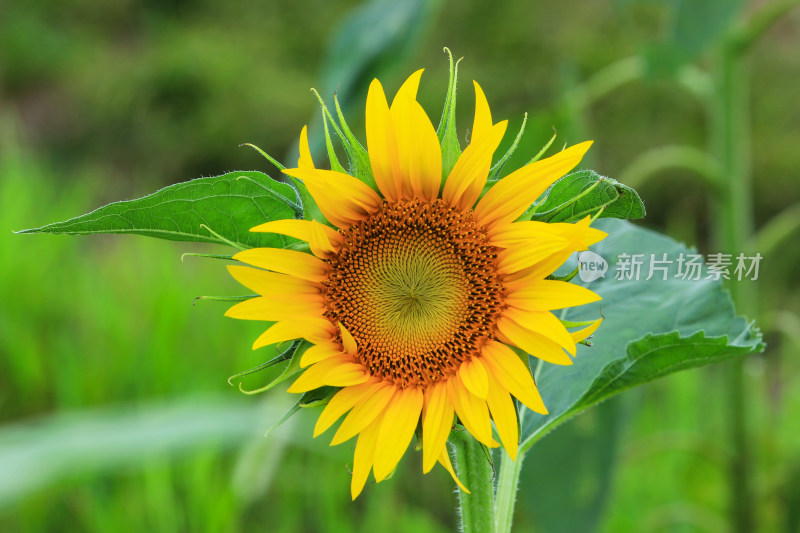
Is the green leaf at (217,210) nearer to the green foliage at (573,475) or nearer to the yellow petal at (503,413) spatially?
the yellow petal at (503,413)

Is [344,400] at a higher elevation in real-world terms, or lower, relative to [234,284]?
lower

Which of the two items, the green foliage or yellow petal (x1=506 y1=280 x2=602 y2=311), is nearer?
yellow petal (x1=506 y1=280 x2=602 y2=311)

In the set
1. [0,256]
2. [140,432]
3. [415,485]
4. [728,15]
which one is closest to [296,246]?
→ [140,432]

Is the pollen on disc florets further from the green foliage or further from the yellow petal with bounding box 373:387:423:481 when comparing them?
the green foliage

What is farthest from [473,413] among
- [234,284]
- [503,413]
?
[234,284]

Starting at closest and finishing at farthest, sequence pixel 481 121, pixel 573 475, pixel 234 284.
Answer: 1. pixel 481 121
2. pixel 573 475
3. pixel 234 284

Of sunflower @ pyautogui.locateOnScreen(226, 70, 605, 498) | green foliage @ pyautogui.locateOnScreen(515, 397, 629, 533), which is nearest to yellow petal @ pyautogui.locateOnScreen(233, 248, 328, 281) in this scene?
sunflower @ pyautogui.locateOnScreen(226, 70, 605, 498)

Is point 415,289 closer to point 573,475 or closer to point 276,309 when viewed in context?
point 276,309
